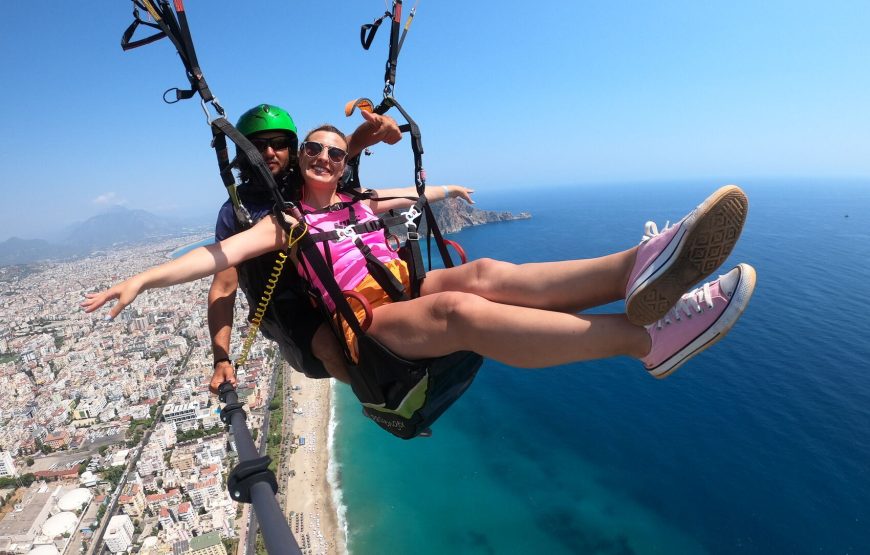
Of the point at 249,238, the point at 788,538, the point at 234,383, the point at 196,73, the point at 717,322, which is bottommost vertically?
the point at 788,538

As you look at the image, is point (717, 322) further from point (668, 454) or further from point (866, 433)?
point (866, 433)

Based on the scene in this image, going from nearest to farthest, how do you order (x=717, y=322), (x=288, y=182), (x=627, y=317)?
1. (x=717, y=322)
2. (x=627, y=317)
3. (x=288, y=182)

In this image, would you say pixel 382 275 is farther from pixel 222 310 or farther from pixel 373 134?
pixel 222 310

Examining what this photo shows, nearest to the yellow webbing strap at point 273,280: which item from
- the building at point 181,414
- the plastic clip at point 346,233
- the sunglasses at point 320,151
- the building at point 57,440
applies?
the plastic clip at point 346,233

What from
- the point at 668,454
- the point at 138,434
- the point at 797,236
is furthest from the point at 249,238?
the point at 797,236

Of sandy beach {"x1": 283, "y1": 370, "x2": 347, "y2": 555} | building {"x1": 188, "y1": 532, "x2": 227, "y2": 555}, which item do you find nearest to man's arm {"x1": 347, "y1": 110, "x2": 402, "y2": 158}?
sandy beach {"x1": 283, "y1": 370, "x2": 347, "y2": 555}

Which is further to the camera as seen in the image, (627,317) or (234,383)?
(234,383)

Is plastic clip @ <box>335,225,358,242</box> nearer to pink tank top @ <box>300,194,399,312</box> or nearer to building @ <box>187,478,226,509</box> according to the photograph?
pink tank top @ <box>300,194,399,312</box>
